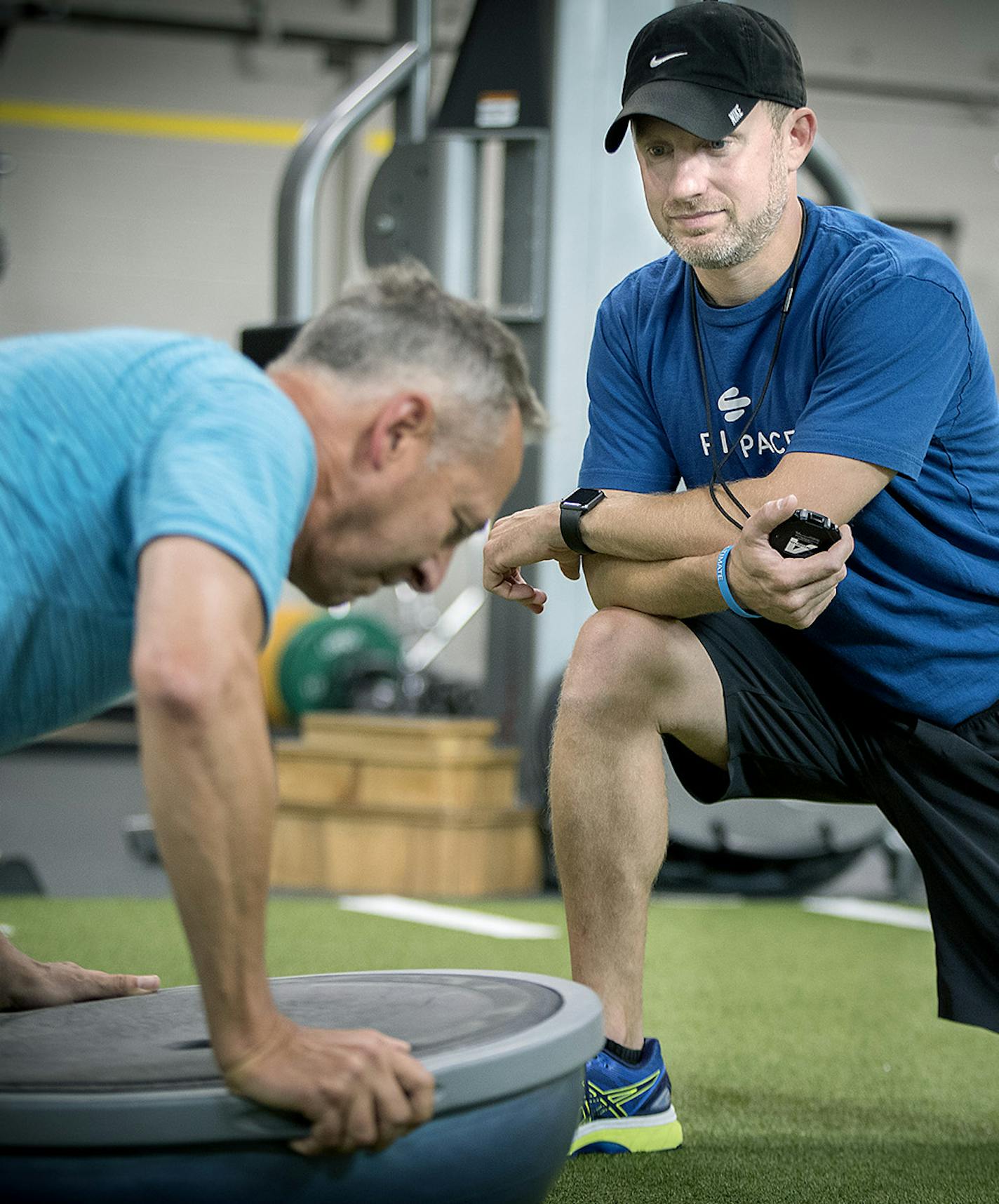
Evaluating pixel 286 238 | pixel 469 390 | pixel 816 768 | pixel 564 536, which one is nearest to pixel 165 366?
pixel 469 390

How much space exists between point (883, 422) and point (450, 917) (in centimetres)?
235

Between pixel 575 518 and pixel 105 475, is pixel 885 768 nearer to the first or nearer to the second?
pixel 575 518

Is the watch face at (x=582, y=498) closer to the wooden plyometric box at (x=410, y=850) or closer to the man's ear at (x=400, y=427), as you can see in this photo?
the man's ear at (x=400, y=427)

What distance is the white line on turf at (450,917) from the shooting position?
3.55 m

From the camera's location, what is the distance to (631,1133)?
5.95 ft

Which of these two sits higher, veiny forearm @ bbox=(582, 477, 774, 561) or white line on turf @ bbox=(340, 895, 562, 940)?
veiny forearm @ bbox=(582, 477, 774, 561)

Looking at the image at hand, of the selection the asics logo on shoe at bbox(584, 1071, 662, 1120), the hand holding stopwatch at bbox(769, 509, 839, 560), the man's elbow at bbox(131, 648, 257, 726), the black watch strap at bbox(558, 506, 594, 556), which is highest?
the man's elbow at bbox(131, 648, 257, 726)

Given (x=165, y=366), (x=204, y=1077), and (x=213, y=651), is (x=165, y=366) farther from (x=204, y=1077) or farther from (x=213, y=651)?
(x=204, y=1077)

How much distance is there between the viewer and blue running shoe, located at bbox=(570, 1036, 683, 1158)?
180cm

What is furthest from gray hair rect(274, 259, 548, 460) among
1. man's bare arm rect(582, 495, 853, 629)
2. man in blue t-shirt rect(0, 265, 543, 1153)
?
man's bare arm rect(582, 495, 853, 629)

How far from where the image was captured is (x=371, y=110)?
4508 millimetres

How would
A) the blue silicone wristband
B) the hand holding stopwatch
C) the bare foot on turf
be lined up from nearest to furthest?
the bare foot on turf → the hand holding stopwatch → the blue silicone wristband

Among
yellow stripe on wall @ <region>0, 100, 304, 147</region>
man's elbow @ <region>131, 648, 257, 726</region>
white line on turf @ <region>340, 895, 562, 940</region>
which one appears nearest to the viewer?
man's elbow @ <region>131, 648, 257, 726</region>

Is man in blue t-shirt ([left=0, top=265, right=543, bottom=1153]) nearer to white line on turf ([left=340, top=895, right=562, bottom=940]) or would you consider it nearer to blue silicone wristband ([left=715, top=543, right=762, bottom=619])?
blue silicone wristband ([left=715, top=543, right=762, bottom=619])
